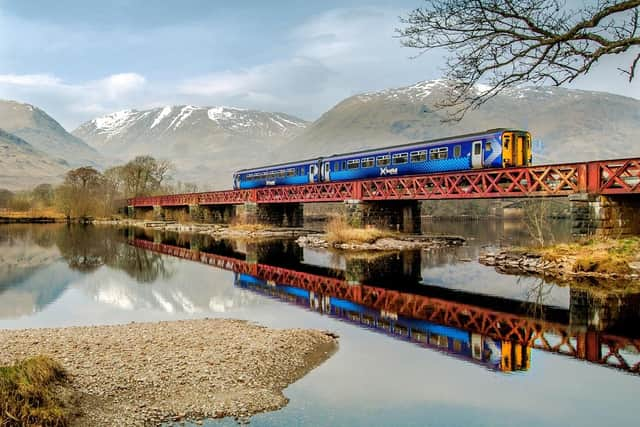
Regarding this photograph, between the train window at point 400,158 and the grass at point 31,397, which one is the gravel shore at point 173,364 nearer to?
the grass at point 31,397

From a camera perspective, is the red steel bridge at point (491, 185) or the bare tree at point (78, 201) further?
the bare tree at point (78, 201)

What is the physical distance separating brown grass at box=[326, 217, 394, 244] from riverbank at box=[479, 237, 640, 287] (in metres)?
11.8

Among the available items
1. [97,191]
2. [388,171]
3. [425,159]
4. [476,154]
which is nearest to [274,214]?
[388,171]

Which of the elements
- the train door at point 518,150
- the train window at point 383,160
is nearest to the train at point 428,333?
the train door at point 518,150

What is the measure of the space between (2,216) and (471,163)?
7725 centimetres

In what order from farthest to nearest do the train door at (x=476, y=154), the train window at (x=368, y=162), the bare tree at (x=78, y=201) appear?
1. the bare tree at (x=78, y=201)
2. the train window at (x=368, y=162)
3. the train door at (x=476, y=154)

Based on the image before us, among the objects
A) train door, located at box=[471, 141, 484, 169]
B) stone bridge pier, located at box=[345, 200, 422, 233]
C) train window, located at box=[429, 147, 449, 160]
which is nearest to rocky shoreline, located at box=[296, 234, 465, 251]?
stone bridge pier, located at box=[345, 200, 422, 233]

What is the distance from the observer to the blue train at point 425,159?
104ft

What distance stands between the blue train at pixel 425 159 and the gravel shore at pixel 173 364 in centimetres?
2196

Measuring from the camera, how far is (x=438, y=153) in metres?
35.3

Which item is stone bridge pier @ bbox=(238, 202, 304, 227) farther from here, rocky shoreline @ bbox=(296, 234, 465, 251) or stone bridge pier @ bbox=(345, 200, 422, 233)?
stone bridge pier @ bbox=(345, 200, 422, 233)

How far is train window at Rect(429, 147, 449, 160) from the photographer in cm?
3463

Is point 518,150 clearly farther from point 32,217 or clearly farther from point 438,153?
point 32,217

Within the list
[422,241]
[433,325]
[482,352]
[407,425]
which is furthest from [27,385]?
[422,241]
